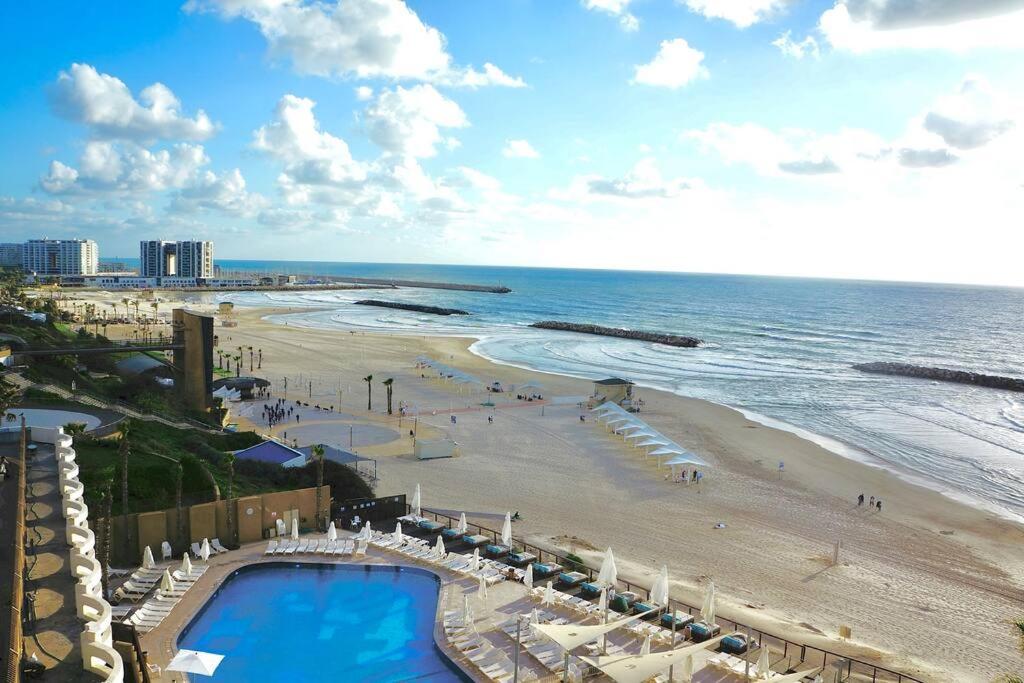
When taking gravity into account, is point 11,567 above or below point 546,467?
above

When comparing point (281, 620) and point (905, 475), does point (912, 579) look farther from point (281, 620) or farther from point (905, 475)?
point (281, 620)

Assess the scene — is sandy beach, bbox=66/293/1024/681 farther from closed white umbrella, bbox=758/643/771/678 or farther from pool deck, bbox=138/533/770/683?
pool deck, bbox=138/533/770/683

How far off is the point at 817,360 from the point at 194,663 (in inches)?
3049

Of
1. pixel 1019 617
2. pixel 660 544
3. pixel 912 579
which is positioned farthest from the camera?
pixel 660 544

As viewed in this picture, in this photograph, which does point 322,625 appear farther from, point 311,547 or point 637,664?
point 637,664

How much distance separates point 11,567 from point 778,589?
19980 mm

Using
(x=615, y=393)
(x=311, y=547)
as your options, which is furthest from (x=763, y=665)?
(x=615, y=393)

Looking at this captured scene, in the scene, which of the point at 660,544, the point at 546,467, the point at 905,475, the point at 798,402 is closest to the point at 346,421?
the point at 546,467

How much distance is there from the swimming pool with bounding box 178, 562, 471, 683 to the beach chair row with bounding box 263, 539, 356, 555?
499mm

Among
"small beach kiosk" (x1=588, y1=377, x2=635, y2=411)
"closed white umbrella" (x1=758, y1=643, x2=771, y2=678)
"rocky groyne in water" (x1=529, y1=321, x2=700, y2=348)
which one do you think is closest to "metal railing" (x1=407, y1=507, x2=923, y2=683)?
"closed white umbrella" (x1=758, y1=643, x2=771, y2=678)

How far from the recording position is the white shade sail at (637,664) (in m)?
14.3

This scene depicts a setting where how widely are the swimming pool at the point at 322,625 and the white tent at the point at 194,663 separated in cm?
144

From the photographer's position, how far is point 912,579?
916 inches

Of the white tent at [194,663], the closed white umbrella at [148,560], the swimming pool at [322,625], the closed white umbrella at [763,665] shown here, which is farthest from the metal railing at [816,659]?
the closed white umbrella at [148,560]
